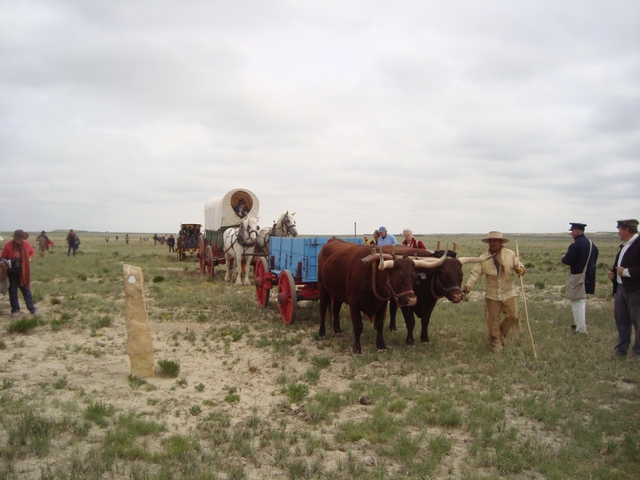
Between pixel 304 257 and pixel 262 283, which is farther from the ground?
pixel 304 257

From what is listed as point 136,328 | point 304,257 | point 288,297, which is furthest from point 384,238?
point 136,328

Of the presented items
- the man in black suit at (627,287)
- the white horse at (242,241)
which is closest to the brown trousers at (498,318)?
the man in black suit at (627,287)

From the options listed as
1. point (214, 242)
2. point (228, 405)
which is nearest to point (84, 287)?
point (214, 242)

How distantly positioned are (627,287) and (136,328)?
6773mm

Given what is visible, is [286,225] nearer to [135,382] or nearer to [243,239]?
[243,239]

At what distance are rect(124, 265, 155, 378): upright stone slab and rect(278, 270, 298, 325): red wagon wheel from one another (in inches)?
139

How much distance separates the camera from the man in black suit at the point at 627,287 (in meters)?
6.81

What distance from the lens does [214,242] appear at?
18.5 m

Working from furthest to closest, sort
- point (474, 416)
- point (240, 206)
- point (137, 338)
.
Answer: point (240, 206)
point (137, 338)
point (474, 416)

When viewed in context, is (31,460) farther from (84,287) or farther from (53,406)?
(84,287)

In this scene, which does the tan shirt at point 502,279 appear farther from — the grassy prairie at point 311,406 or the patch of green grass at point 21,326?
the patch of green grass at point 21,326

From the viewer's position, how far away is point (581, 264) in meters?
8.67

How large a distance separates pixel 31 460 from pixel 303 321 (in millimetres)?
6521

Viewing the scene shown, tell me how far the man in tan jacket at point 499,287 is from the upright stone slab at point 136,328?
4.66 meters
